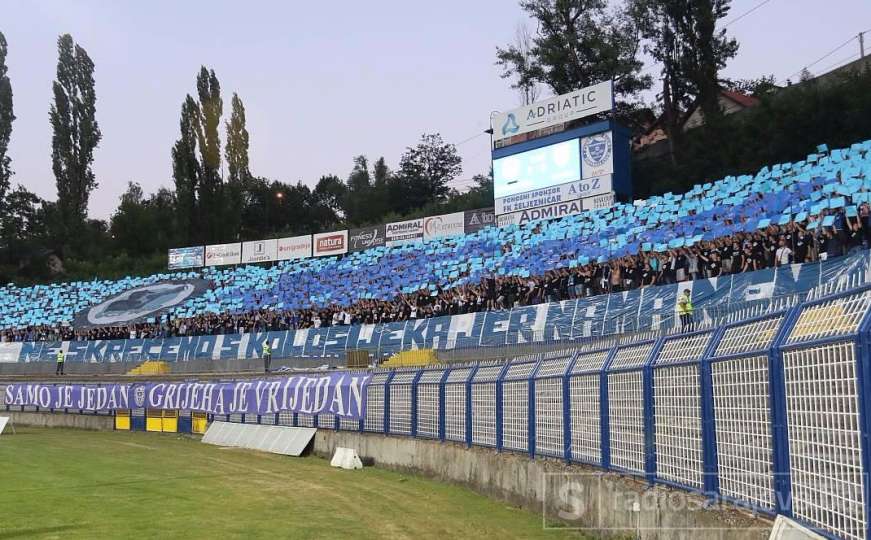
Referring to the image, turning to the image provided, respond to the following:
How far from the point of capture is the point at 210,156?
7794 cm

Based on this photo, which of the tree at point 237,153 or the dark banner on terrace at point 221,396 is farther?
the tree at point 237,153

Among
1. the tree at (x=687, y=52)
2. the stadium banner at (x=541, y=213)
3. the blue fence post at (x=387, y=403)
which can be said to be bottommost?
the blue fence post at (x=387, y=403)

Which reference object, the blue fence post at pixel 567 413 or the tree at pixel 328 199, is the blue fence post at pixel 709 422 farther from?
the tree at pixel 328 199

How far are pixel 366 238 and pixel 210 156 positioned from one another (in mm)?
28875

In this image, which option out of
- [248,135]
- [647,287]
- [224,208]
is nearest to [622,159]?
[647,287]

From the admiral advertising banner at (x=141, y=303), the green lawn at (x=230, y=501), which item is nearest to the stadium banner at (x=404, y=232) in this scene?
the admiral advertising banner at (x=141, y=303)

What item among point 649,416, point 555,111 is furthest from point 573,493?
point 555,111

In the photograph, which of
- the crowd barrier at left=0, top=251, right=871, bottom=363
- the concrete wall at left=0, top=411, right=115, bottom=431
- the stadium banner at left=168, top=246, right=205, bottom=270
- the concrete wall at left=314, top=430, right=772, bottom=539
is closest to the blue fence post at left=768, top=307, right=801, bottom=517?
the concrete wall at left=314, top=430, right=772, bottom=539

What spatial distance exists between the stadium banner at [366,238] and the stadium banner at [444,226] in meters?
3.99

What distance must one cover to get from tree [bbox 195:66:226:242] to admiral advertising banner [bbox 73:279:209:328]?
16.6m

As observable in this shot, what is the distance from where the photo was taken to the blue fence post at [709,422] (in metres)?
8.00

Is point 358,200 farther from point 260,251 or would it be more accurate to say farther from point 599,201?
point 599,201

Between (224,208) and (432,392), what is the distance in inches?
2412

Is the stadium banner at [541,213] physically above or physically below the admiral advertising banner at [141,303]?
above
